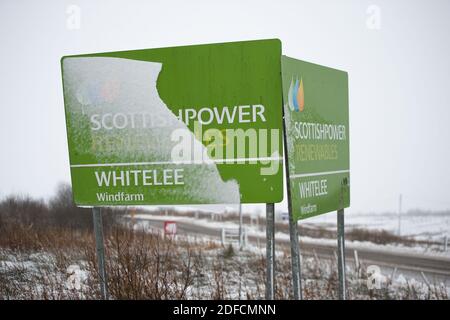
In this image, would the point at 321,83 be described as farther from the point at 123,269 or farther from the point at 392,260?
the point at 392,260

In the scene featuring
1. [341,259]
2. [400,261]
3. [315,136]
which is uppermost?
[315,136]

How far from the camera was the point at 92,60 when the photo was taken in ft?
15.9

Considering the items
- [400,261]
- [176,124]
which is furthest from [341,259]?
[400,261]

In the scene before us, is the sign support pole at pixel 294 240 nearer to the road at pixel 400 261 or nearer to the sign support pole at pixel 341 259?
the sign support pole at pixel 341 259

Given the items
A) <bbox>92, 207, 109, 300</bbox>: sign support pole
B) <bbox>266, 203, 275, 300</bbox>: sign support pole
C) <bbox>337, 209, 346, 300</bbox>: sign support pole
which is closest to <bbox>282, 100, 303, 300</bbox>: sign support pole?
<bbox>266, 203, 275, 300</bbox>: sign support pole

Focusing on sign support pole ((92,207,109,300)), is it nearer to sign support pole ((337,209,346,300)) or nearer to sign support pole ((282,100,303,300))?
sign support pole ((282,100,303,300))

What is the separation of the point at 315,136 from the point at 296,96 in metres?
0.60

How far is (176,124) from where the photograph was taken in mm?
4539

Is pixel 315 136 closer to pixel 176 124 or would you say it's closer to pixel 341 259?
pixel 176 124

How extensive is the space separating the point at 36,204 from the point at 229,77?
15292 mm

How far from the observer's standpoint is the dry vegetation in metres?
5.66
